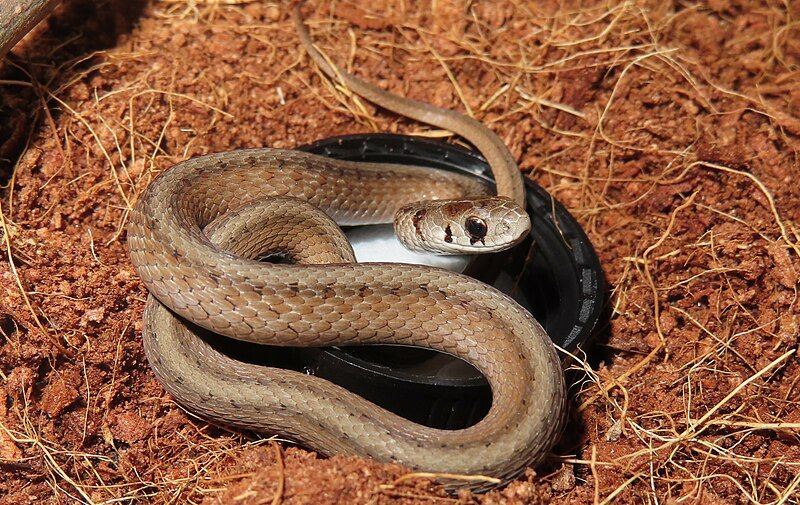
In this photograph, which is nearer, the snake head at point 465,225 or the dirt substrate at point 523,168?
the dirt substrate at point 523,168

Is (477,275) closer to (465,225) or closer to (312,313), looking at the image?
(465,225)

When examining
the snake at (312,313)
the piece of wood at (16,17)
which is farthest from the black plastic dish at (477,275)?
the piece of wood at (16,17)

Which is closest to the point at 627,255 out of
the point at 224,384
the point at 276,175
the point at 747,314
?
the point at 747,314

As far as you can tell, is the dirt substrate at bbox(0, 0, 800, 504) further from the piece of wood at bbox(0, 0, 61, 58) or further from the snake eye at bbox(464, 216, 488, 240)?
the snake eye at bbox(464, 216, 488, 240)

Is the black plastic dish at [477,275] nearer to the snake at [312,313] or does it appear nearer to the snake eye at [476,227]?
the snake at [312,313]

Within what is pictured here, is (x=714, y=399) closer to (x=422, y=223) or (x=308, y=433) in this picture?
(x=422, y=223)

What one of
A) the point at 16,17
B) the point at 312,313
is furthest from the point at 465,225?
the point at 16,17
